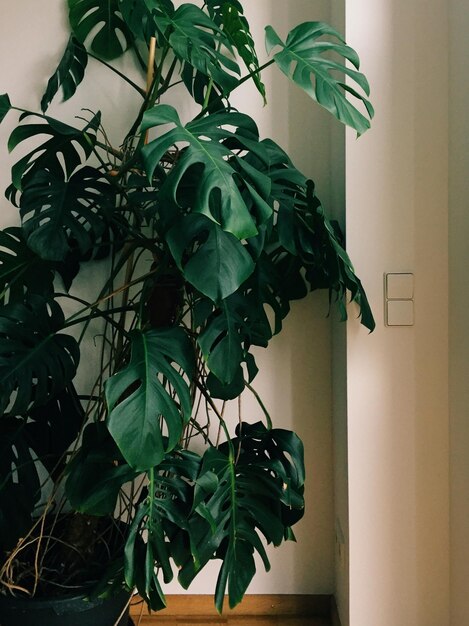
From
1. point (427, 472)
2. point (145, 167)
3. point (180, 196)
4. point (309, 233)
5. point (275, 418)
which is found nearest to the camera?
point (145, 167)

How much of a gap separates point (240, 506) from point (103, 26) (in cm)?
140

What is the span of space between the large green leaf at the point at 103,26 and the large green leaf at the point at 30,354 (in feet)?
2.77

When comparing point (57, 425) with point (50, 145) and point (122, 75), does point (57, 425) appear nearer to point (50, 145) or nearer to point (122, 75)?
point (50, 145)

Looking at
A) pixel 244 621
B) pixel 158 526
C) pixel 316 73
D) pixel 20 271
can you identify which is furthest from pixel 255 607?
pixel 316 73

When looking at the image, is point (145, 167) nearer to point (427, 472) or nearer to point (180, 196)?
point (180, 196)

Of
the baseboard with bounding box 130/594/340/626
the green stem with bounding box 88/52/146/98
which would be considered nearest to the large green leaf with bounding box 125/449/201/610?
the baseboard with bounding box 130/594/340/626

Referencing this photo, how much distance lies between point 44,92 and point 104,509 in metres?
1.26

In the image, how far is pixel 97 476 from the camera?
3.87 feet

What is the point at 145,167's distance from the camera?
92cm

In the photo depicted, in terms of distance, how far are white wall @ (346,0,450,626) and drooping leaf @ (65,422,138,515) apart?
0.62 metres

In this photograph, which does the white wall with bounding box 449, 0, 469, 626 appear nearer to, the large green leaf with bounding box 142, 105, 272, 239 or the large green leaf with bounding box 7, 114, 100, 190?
the large green leaf with bounding box 142, 105, 272, 239

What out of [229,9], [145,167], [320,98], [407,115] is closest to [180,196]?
[145,167]

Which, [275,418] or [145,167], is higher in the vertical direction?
[145,167]

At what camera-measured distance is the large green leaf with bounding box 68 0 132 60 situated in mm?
1626
